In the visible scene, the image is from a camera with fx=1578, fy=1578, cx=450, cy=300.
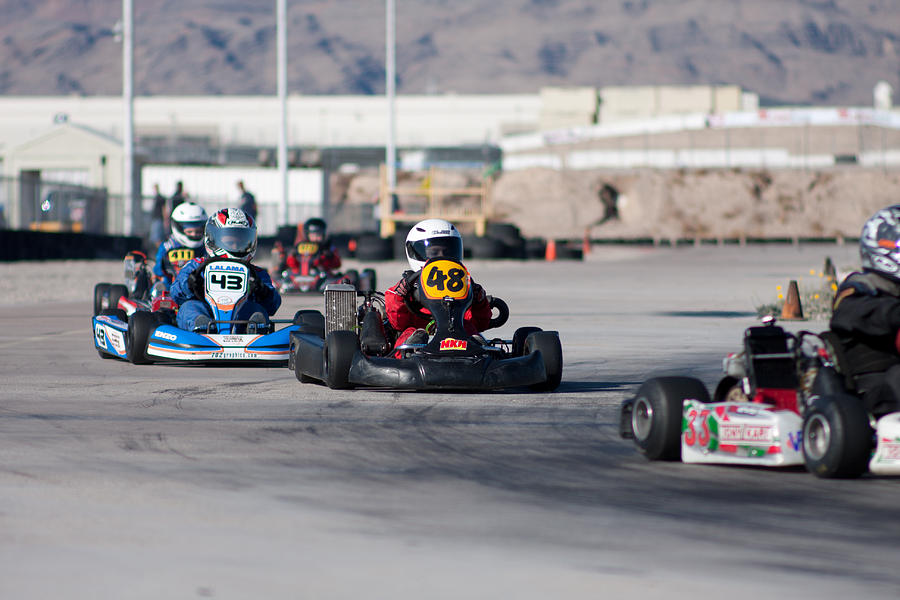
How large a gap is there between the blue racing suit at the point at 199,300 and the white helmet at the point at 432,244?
7.75 ft

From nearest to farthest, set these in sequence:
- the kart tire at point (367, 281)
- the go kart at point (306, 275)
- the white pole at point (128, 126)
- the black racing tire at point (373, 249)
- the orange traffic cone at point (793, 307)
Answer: the orange traffic cone at point (793, 307), the kart tire at point (367, 281), the go kart at point (306, 275), the black racing tire at point (373, 249), the white pole at point (128, 126)

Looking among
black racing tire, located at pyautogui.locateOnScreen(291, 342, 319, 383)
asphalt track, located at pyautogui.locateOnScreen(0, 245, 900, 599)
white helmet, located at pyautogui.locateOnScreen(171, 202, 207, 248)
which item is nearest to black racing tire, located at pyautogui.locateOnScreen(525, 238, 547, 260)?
white helmet, located at pyautogui.locateOnScreen(171, 202, 207, 248)

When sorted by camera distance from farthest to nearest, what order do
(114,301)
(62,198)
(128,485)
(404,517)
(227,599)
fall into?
1. (62,198)
2. (114,301)
3. (128,485)
4. (404,517)
5. (227,599)

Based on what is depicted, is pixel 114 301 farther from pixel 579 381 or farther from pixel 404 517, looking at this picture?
pixel 404 517

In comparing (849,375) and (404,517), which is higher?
(849,375)

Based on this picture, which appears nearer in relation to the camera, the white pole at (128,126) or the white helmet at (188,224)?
the white helmet at (188,224)

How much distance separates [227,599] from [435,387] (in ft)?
19.1

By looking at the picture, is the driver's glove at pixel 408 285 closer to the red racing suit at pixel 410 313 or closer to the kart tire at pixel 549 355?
the red racing suit at pixel 410 313

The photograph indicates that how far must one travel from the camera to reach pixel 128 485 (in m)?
6.45

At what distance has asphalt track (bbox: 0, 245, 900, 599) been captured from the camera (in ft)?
16.0

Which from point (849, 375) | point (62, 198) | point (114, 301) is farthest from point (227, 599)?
point (62, 198)

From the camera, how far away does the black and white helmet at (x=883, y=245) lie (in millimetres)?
6938

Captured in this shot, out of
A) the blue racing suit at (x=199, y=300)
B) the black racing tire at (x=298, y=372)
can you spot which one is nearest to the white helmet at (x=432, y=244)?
the black racing tire at (x=298, y=372)

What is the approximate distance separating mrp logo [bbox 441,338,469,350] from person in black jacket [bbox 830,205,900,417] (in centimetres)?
344
